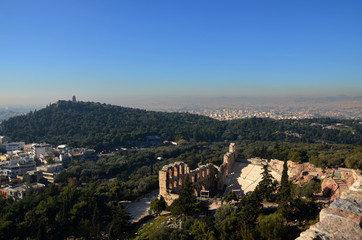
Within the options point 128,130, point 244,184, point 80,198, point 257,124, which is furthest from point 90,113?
point 244,184

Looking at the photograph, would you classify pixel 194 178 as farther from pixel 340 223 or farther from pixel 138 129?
pixel 138 129

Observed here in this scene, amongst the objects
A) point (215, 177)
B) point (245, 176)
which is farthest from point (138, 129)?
point (245, 176)

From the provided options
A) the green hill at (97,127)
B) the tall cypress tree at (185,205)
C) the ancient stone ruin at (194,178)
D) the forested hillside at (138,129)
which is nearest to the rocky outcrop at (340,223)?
the tall cypress tree at (185,205)

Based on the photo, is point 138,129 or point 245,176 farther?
point 138,129

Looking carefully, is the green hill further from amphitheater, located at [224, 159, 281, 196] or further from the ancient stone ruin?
the ancient stone ruin

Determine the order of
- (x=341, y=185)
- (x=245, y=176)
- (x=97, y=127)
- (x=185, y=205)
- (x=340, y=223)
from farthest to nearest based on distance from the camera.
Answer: (x=97, y=127) → (x=245, y=176) → (x=185, y=205) → (x=341, y=185) → (x=340, y=223)

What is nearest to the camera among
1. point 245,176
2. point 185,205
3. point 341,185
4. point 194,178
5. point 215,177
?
point 341,185

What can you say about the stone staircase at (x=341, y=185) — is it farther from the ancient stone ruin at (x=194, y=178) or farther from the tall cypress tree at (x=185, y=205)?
the ancient stone ruin at (x=194, y=178)
